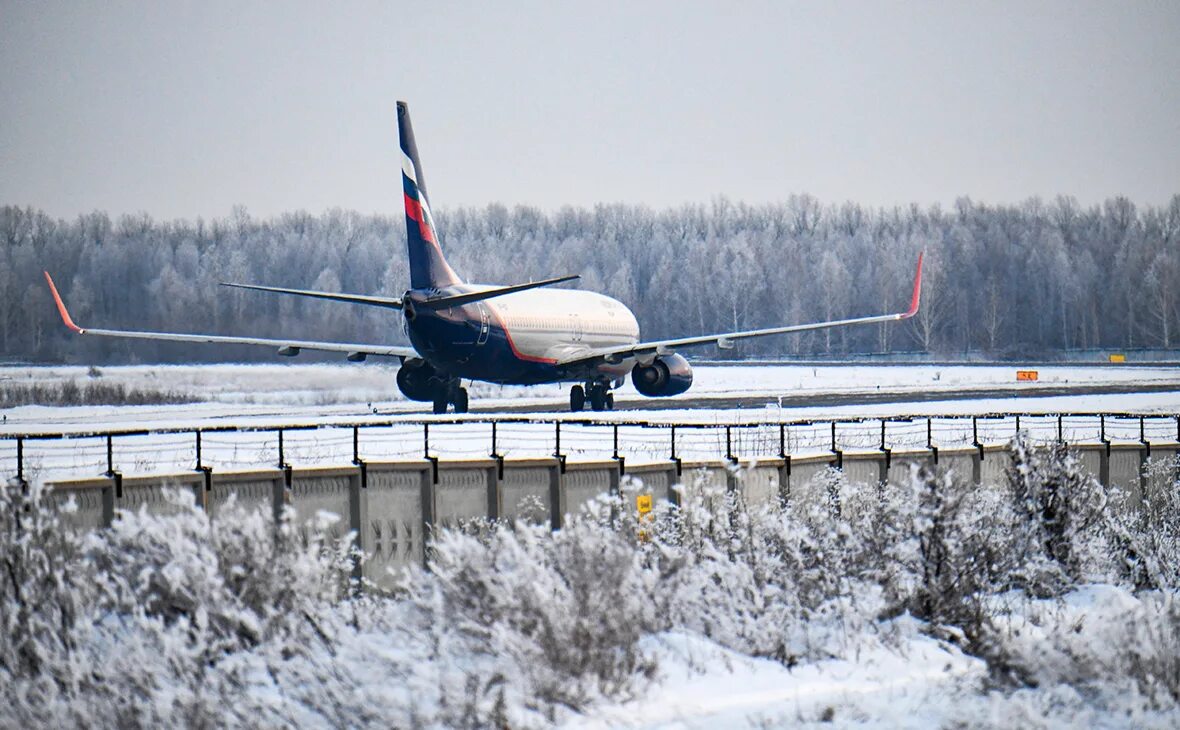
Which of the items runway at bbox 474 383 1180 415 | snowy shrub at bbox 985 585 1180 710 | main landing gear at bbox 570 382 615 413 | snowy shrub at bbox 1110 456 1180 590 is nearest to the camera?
snowy shrub at bbox 985 585 1180 710

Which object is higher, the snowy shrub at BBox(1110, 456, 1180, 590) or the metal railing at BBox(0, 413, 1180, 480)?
the metal railing at BBox(0, 413, 1180, 480)

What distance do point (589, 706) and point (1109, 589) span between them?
10759mm

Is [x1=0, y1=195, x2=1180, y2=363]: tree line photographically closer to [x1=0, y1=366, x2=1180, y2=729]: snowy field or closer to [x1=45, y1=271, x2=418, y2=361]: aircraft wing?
[x1=45, y1=271, x2=418, y2=361]: aircraft wing

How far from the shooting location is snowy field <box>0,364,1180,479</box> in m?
29.2

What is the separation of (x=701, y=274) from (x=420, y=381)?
103 meters

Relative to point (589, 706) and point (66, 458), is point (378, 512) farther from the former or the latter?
point (66, 458)

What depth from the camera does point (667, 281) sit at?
14712 centimetres

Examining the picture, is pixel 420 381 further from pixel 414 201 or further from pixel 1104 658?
pixel 1104 658

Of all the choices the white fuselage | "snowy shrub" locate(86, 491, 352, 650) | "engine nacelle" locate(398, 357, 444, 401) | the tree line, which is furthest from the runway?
the tree line

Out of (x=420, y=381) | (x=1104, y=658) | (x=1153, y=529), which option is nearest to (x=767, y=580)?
(x=1104, y=658)

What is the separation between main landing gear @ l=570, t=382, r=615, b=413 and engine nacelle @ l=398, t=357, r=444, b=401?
4855 mm

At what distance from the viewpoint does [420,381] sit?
45406 mm

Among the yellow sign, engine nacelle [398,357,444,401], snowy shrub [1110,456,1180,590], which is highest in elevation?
engine nacelle [398,357,444,401]

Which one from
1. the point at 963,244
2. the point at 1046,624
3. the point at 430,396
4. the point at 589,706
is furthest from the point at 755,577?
the point at 963,244
